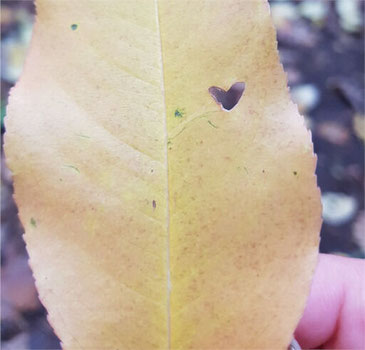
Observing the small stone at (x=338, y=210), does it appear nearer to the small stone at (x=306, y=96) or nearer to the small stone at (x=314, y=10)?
the small stone at (x=306, y=96)

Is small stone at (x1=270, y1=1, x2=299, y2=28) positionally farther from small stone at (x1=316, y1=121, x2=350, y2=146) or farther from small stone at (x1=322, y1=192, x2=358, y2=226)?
small stone at (x1=322, y1=192, x2=358, y2=226)

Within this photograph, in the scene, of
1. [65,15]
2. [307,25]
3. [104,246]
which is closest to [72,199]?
[104,246]

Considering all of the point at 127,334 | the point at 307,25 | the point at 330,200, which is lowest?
the point at 127,334

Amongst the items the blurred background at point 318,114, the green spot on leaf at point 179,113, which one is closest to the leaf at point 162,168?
the green spot on leaf at point 179,113

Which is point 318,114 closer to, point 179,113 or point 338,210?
point 338,210

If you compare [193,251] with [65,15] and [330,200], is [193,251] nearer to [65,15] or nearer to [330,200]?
[65,15]
